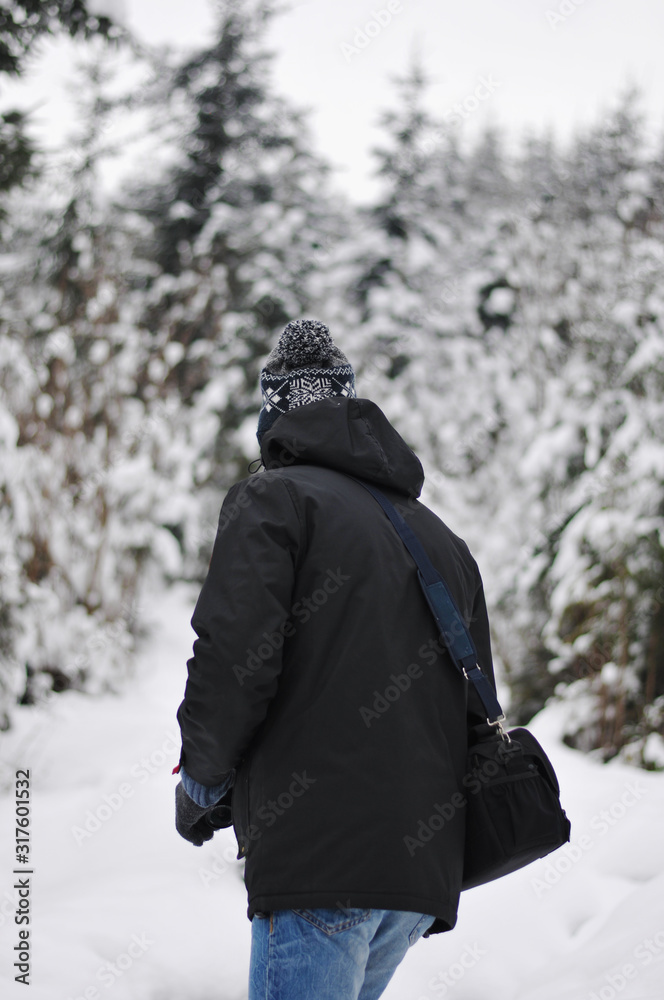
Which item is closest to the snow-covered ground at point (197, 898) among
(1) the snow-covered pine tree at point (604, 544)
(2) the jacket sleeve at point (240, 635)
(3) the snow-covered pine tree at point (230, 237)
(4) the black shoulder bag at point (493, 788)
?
(1) the snow-covered pine tree at point (604, 544)

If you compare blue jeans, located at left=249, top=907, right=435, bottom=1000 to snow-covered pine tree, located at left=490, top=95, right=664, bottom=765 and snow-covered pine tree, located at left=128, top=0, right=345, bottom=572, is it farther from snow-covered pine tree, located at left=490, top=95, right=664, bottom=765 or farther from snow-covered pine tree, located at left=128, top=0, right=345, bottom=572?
snow-covered pine tree, located at left=128, top=0, right=345, bottom=572

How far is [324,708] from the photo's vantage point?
1473 millimetres

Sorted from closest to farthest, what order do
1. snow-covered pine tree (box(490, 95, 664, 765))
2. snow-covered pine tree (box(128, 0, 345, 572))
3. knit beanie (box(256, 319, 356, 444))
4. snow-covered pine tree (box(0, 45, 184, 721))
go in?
knit beanie (box(256, 319, 356, 444))
snow-covered pine tree (box(490, 95, 664, 765))
snow-covered pine tree (box(0, 45, 184, 721))
snow-covered pine tree (box(128, 0, 345, 572))

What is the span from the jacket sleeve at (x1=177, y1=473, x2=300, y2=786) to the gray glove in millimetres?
139

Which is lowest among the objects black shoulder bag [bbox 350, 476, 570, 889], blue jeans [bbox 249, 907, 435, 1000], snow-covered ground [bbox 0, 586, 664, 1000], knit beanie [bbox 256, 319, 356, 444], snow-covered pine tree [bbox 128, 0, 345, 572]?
snow-covered ground [bbox 0, 586, 664, 1000]

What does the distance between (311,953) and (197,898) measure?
229 centimetres

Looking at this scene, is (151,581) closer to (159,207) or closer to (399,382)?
(399,382)

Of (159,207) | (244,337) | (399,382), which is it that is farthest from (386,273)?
(159,207)

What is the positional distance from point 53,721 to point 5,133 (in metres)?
3.49

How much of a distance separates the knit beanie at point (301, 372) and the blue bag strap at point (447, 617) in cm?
23

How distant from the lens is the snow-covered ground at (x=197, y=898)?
9.21 ft

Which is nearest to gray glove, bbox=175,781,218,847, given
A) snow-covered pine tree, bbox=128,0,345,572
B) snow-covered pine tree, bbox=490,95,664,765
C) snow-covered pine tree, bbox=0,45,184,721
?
snow-covered pine tree, bbox=0,45,184,721

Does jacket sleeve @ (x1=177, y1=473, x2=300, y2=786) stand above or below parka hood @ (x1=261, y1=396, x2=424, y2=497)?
below

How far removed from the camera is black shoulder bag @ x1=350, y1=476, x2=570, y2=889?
5.18 feet
